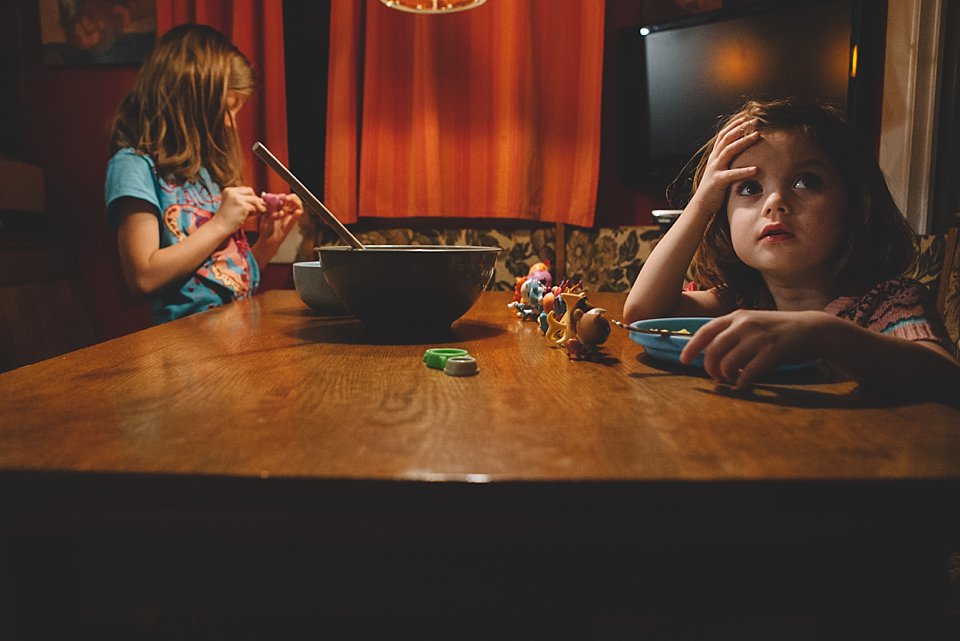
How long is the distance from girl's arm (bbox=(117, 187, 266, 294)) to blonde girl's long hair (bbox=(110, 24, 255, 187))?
0.16 metres

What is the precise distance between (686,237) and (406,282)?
438 millimetres

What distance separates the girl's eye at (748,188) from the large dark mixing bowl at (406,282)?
0.38 meters

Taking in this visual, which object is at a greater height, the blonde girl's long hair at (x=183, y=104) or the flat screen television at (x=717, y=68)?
the flat screen television at (x=717, y=68)

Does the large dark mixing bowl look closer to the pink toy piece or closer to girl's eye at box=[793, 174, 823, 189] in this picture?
girl's eye at box=[793, 174, 823, 189]

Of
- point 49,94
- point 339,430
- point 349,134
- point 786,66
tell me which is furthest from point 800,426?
point 49,94

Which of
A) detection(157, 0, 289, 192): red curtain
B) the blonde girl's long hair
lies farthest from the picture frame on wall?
the blonde girl's long hair

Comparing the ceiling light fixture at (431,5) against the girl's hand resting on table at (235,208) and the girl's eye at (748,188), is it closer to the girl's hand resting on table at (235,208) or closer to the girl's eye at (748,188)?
the girl's hand resting on table at (235,208)

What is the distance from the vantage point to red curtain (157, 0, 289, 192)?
107 inches

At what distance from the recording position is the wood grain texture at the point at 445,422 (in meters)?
0.40

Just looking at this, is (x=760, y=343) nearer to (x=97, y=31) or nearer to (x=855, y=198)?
(x=855, y=198)

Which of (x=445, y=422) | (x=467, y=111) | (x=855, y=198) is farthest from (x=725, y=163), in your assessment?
(x=467, y=111)

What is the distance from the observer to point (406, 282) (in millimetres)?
851

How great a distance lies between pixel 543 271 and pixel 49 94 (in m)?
2.82

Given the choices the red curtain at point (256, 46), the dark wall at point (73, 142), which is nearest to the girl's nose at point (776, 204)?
the red curtain at point (256, 46)
